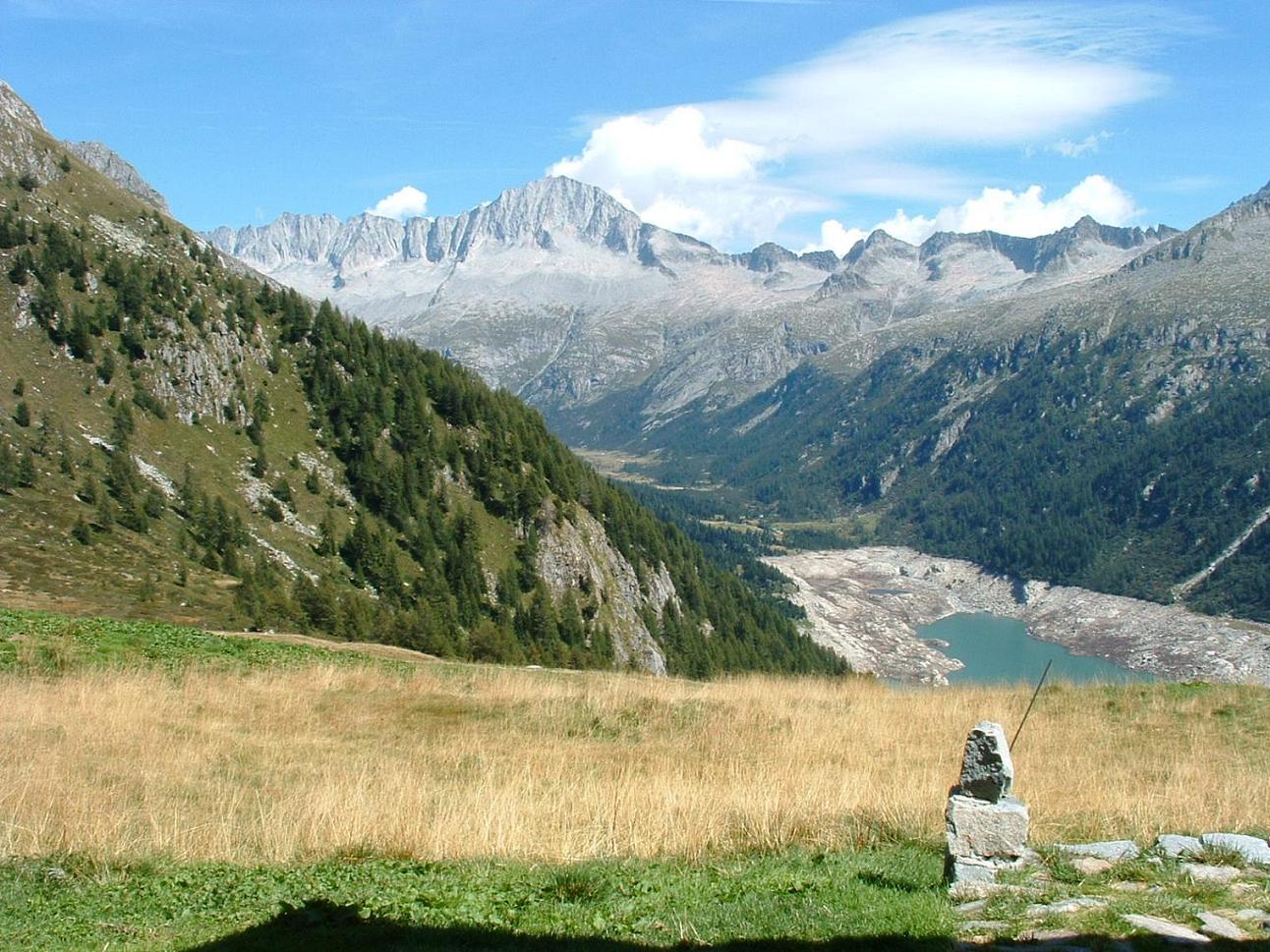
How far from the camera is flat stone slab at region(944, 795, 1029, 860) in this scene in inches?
417

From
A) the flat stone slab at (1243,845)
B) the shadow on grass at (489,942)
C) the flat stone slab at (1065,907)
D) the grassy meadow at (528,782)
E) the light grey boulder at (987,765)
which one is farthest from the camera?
the flat stone slab at (1243,845)

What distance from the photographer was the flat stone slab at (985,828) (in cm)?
1060

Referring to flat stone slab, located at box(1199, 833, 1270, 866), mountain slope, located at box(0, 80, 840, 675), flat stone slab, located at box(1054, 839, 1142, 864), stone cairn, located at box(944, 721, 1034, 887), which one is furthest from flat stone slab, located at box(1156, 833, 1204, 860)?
mountain slope, located at box(0, 80, 840, 675)

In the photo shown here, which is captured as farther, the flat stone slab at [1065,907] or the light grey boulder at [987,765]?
the light grey boulder at [987,765]

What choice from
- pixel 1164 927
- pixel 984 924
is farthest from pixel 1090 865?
pixel 984 924

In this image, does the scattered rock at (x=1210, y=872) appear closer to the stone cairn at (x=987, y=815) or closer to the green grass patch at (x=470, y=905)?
the stone cairn at (x=987, y=815)

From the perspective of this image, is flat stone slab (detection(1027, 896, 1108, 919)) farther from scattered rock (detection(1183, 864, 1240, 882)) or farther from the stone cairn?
scattered rock (detection(1183, 864, 1240, 882))

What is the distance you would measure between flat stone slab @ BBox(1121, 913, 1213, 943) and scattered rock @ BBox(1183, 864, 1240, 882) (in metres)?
1.81

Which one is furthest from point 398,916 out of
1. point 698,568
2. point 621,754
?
point 698,568

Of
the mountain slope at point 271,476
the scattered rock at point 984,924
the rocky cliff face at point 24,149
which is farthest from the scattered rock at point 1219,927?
the rocky cliff face at point 24,149

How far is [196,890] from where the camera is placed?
9.98 m

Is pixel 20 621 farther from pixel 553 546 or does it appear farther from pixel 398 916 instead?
pixel 553 546

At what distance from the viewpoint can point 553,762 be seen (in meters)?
17.6

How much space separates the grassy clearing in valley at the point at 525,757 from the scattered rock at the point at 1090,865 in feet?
5.13
